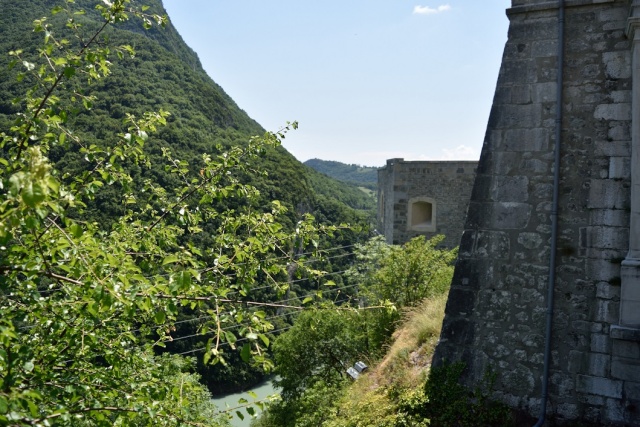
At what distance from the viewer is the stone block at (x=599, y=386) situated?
4.29 m

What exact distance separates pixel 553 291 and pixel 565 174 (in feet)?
3.41

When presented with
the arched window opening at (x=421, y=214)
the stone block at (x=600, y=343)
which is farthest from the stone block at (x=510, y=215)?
the arched window opening at (x=421, y=214)

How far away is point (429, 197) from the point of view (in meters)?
17.0

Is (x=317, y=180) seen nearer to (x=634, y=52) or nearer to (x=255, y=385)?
(x=255, y=385)

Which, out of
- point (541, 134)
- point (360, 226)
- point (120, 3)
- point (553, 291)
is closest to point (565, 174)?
point (541, 134)

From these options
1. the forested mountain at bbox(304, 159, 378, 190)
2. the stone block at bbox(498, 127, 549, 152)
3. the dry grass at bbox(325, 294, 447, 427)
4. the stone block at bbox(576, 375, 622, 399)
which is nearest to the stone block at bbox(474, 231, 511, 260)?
the stone block at bbox(498, 127, 549, 152)

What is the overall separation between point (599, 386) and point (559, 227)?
1.37 m

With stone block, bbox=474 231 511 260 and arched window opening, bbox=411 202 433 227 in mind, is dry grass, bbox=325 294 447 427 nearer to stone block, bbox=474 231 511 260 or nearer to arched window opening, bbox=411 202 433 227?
stone block, bbox=474 231 511 260

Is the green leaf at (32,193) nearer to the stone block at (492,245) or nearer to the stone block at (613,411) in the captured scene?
the stone block at (492,245)

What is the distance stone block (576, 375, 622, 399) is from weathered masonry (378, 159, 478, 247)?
1222cm

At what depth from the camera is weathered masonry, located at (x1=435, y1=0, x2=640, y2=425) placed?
4.31 meters

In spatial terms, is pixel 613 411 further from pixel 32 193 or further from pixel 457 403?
pixel 32 193

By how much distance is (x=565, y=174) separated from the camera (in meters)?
4.58

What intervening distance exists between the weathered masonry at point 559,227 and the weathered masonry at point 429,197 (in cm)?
1186
